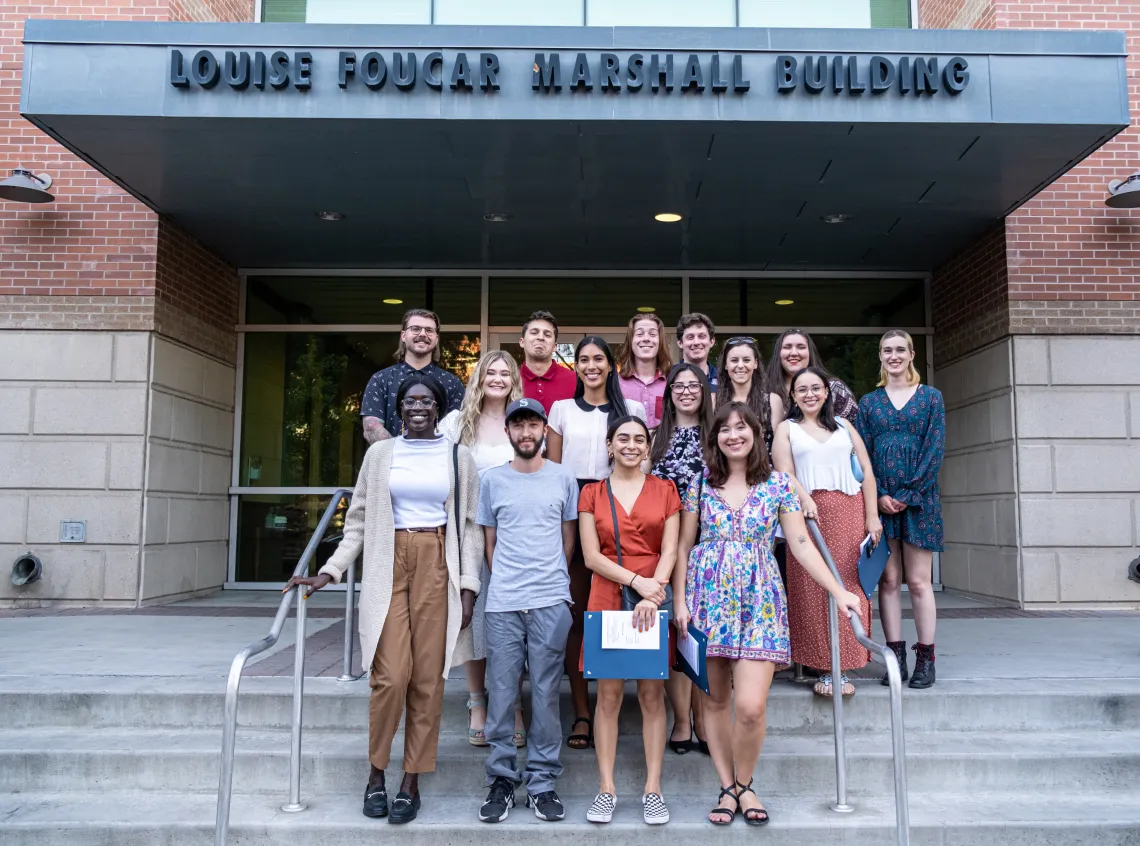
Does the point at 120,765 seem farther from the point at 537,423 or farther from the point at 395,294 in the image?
the point at 395,294

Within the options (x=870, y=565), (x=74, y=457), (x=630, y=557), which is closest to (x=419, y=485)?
(x=630, y=557)

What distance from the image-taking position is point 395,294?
10.9 meters

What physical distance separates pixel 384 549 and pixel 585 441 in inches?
47.7

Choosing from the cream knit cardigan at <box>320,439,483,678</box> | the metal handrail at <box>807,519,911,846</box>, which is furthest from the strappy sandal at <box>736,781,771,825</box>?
the cream knit cardigan at <box>320,439,483,678</box>

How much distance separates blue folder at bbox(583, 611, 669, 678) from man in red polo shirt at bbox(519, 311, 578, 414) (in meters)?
1.50

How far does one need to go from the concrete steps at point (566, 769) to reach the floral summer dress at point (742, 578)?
0.85 metres

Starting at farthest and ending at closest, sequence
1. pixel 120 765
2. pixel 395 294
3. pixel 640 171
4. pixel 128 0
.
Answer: pixel 395 294, pixel 128 0, pixel 640 171, pixel 120 765

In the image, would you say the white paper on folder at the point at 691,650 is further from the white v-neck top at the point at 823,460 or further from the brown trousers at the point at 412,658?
the white v-neck top at the point at 823,460

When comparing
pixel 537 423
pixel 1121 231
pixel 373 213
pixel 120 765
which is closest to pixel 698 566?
pixel 537 423

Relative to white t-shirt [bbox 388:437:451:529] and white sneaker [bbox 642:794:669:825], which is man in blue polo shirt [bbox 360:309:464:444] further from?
white sneaker [bbox 642:794:669:825]

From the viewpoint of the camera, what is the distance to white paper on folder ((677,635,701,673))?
3.94 m

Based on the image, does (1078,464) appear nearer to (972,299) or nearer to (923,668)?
(972,299)

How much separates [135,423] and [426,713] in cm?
591

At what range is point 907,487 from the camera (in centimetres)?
541
